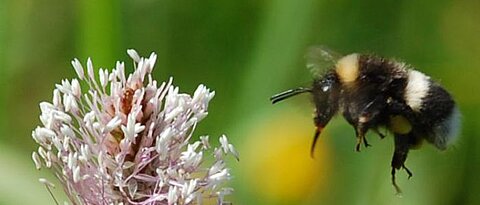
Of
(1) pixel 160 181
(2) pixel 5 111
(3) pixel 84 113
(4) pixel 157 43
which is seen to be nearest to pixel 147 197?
(1) pixel 160 181

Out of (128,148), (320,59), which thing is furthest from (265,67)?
(128,148)

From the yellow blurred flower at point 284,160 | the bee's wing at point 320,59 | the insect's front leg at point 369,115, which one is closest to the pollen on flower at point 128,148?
the insect's front leg at point 369,115

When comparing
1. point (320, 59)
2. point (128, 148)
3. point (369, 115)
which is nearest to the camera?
point (128, 148)

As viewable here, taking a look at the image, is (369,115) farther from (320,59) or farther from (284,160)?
(284,160)

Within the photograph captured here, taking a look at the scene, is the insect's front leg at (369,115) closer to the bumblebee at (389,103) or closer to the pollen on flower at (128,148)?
the bumblebee at (389,103)

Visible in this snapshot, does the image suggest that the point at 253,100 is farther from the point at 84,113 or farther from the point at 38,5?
the point at 84,113

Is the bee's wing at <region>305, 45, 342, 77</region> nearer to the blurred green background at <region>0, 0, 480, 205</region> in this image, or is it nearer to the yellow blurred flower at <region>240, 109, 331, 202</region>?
the blurred green background at <region>0, 0, 480, 205</region>

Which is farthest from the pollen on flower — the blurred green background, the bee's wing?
the blurred green background
